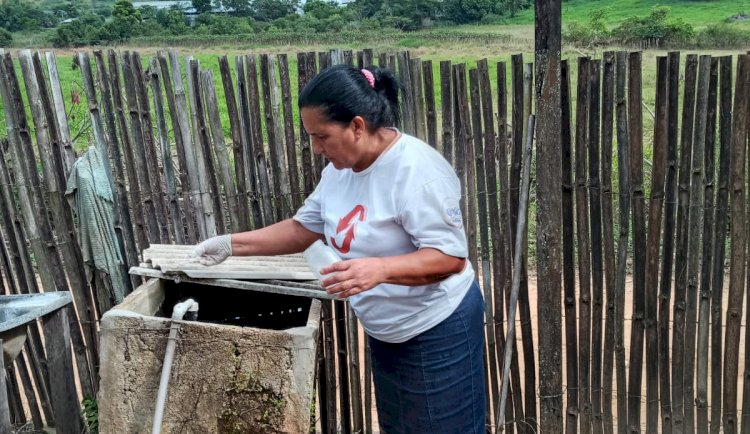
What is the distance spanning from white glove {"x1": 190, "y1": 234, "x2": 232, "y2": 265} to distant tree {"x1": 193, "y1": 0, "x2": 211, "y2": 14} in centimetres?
4292

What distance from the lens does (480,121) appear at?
2850mm

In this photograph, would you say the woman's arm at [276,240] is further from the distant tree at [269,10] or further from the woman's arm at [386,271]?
the distant tree at [269,10]

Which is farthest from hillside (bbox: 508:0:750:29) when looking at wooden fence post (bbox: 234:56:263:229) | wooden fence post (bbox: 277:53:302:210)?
wooden fence post (bbox: 234:56:263:229)

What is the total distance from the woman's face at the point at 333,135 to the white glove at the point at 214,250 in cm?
64

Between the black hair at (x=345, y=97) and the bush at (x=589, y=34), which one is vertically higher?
the black hair at (x=345, y=97)

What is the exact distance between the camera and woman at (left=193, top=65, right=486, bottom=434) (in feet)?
5.79

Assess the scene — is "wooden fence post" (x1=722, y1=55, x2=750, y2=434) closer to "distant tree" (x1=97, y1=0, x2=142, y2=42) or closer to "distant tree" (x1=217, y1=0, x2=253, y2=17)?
"distant tree" (x1=97, y1=0, x2=142, y2=42)

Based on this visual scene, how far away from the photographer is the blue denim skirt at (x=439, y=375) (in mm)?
A: 1989

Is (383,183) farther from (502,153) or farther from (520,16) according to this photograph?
(520,16)

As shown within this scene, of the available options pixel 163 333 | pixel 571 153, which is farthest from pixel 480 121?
pixel 163 333

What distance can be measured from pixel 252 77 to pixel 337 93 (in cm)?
126

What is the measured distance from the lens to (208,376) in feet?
6.48

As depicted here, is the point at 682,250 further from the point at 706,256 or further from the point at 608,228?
the point at 608,228

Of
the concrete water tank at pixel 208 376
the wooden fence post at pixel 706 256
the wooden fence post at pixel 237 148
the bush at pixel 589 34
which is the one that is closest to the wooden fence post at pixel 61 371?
the wooden fence post at pixel 237 148
